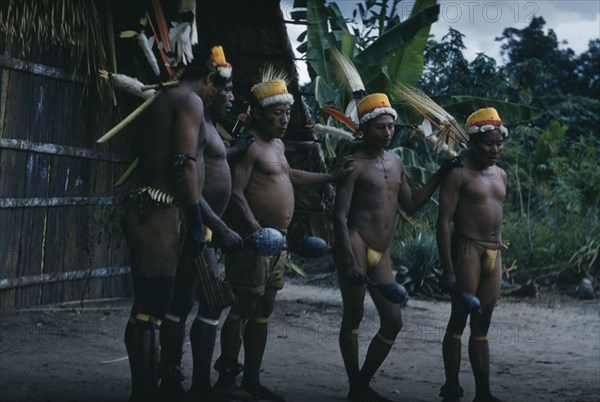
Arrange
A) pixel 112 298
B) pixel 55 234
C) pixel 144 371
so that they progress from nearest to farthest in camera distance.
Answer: pixel 144 371
pixel 55 234
pixel 112 298

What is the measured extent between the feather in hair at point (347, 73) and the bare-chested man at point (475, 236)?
203 cm

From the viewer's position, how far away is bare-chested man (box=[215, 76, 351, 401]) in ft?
14.7

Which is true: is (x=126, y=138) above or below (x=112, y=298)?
above

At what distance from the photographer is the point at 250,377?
4.59m

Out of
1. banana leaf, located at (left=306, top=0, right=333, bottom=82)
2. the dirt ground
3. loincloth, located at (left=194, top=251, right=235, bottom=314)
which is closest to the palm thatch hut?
the dirt ground

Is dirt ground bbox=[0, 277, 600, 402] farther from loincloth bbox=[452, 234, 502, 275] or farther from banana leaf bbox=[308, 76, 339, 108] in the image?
banana leaf bbox=[308, 76, 339, 108]

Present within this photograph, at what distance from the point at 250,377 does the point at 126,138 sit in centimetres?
372

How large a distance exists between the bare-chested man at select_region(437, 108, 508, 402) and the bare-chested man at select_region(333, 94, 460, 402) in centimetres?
17

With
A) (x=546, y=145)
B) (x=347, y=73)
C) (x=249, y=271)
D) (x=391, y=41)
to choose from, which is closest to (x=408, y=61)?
(x=391, y=41)

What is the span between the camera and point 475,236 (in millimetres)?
4852

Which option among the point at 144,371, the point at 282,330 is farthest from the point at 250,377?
the point at 282,330

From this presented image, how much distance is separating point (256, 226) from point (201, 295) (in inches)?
20.3

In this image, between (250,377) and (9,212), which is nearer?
(250,377)

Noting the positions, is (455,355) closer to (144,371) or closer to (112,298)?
(144,371)
